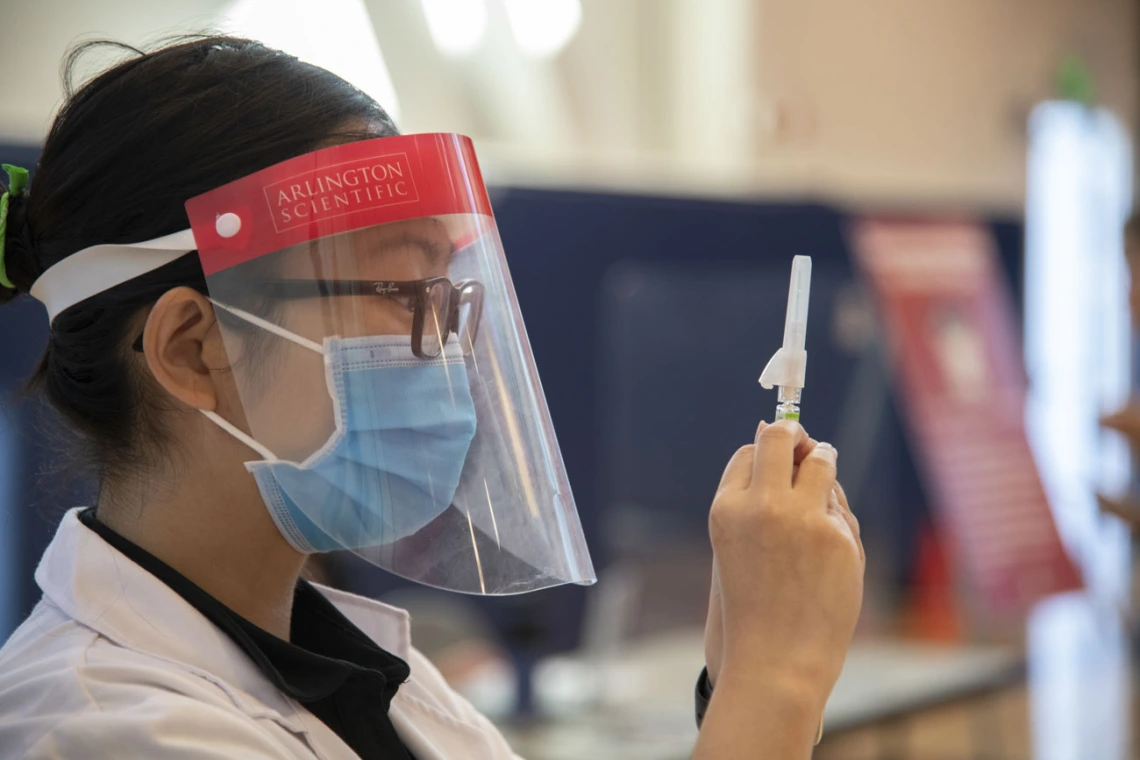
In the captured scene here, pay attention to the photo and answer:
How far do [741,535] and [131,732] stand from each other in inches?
18.8

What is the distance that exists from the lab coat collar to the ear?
146mm

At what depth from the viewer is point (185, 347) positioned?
1.00 meters

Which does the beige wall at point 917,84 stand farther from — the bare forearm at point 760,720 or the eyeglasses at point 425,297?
the bare forearm at point 760,720

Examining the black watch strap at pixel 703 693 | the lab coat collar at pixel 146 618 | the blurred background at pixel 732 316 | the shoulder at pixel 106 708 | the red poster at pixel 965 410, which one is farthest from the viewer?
the red poster at pixel 965 410

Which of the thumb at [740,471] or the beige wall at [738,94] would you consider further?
the beige wall at [738,94]

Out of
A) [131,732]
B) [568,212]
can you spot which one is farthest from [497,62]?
[131,732]

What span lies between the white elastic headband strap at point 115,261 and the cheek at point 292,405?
0.13m

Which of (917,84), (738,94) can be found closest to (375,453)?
(738,94)

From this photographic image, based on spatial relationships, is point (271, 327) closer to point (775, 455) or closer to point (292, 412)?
point (292, 412)

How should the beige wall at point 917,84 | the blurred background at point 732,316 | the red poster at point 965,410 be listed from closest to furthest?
the blurred background at point 732,316, the red poster at point 965,410, the beige wall at point 917,84

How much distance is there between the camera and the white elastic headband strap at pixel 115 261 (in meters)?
0.98

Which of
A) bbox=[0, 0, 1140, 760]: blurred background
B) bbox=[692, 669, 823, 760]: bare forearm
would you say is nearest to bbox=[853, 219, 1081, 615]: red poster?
bbox=[0, 0, 1140, 760]: blurred background

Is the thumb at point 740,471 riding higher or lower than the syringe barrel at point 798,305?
lower

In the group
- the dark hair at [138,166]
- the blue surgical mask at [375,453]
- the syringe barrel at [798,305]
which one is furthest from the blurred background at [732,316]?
the syringe barrel at [798,305]
